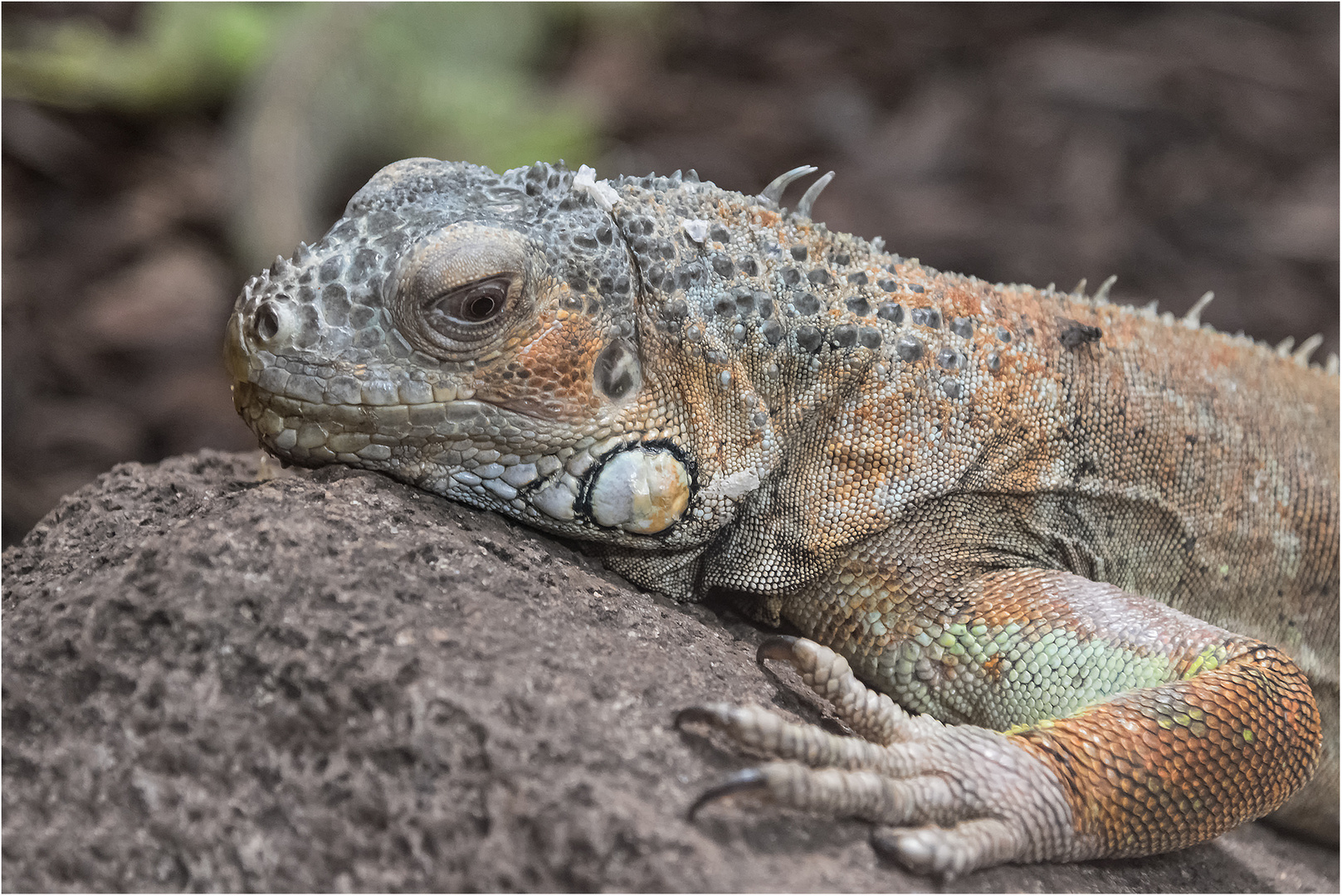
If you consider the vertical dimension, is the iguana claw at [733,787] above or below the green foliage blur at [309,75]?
below

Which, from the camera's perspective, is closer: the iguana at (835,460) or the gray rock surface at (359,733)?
the gray rock surface at (359,733)

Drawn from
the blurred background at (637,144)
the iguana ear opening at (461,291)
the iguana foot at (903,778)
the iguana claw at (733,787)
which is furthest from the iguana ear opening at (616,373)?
the blurred background at (637,144)

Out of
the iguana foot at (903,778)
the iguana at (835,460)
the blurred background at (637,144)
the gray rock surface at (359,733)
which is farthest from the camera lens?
the blurred background at (637,144)

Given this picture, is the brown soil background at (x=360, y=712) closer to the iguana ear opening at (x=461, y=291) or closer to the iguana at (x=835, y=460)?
the iguana at (x=835, y=460)

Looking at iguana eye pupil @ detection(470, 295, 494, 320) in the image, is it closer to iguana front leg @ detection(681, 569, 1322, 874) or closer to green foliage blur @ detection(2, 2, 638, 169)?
iguana front leg @ detection(681, 569, 1322, 874)

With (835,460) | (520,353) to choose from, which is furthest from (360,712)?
(835,460)

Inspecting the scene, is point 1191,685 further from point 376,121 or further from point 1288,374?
point 376,121

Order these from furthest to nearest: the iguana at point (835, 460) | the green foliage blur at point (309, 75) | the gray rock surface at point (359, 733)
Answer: the green foliage blur at point (309, 75) < the iguana at point (835, 460) < the gray rock surface at point (359, 733)
